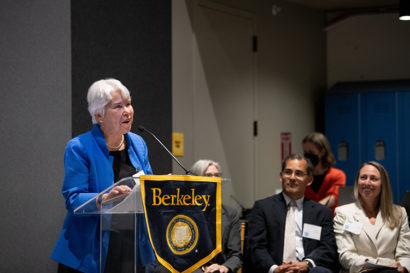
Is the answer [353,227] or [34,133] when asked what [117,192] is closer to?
[34,133]

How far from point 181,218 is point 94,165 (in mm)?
471

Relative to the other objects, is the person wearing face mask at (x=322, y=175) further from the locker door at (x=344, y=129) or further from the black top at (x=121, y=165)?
the black top at (x=121, y=165)

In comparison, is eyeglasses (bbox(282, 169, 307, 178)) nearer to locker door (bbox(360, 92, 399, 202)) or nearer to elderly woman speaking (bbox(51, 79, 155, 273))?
elderly woman speaking (bbox(51, 79, 155, 273))

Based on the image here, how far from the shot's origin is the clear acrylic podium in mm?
2018

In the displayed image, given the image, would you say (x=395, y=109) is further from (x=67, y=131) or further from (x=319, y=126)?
(x=67, y=131)

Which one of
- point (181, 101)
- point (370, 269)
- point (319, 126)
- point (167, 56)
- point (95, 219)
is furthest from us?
point (319, 126)

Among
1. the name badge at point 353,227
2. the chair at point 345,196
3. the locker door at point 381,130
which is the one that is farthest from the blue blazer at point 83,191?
the locker door at point 381,130

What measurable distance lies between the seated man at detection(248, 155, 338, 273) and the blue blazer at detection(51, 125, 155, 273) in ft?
4.89

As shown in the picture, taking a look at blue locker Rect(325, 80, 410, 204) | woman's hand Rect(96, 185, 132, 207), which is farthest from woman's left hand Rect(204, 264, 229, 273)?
→ blue locker Rect(325, 80, 410, 204)

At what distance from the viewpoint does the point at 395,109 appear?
20.8 feet

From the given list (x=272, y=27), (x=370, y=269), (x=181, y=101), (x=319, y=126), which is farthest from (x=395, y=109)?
(x=370, y=269)

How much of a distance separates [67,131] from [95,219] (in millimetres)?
1102

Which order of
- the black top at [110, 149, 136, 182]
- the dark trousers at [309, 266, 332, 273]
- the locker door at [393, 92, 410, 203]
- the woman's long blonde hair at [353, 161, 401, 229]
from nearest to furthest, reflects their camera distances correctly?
the black top at [110, 149, 136, 182] → the dark trousers at [309, 266, 332, 273] → the woman's long blonde hair at [353, 161, 401, 229] → the locker door at [393, 92, 410, 203]

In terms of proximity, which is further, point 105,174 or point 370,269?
point 370,269
